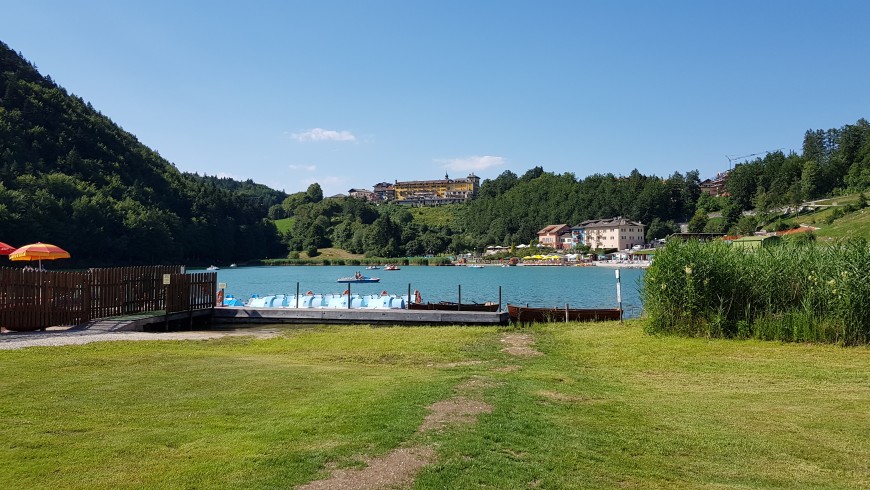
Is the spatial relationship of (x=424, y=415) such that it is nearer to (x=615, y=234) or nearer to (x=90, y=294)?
(x=90, y=294)

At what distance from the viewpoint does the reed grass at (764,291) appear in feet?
60.5

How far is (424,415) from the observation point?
9125mm

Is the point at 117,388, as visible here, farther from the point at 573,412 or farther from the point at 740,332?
the point at 740,332

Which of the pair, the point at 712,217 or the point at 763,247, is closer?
the point at 763,247

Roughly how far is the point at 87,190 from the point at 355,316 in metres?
105

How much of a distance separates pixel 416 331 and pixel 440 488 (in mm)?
18790

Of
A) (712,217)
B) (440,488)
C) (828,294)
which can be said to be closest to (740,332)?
(828,294)

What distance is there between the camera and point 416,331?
2489cm

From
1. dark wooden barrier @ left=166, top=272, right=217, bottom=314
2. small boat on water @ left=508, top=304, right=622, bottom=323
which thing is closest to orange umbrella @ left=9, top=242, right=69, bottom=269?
dark wooden barrier @ left=166, top=272, right=217, bottom=314

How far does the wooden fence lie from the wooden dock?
178 cm

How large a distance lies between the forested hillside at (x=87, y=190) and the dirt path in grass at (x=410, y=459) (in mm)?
95208

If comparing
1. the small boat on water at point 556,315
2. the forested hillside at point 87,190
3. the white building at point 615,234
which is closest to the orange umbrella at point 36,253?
the small boat on water at point 556,315

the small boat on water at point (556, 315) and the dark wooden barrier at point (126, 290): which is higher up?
the dark wooden barrier at point (126, 290)

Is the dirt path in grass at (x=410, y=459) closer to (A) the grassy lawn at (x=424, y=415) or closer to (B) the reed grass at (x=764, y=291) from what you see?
(A) the grassy lawn at (x=424, y=415)
